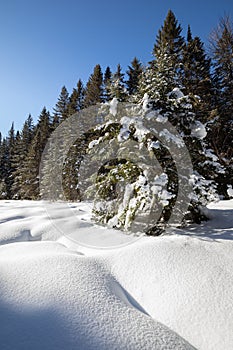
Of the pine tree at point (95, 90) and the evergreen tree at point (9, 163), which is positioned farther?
the evergreen tree at point (9, 163)

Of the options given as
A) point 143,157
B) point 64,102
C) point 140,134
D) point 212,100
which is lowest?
point 143,157

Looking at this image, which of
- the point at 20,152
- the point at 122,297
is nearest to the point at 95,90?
the point at 20,152

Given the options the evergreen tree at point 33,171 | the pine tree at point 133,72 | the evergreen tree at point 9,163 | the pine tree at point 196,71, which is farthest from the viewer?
the evergreen tree at point 9,163

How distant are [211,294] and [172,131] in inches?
124

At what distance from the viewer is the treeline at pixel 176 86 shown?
4.91 metres

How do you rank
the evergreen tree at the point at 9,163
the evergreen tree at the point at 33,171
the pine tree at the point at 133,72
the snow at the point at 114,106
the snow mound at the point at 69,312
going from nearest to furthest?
the snow mound at the point at 69,312 < the snow at the point at 114,106 < the pine tree at the point at 133,72 < the evergreen tree at the point at 33,171 < the evergreen tree at the point at 9,163

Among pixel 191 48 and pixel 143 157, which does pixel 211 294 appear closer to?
pixel 143 157

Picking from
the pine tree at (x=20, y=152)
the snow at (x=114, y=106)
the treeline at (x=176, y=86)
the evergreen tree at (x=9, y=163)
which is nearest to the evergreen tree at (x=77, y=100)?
the treeline at (x=176, y=86)

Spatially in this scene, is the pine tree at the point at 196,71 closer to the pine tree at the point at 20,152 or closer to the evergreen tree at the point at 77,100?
the evergreen tree at the point at 77,100

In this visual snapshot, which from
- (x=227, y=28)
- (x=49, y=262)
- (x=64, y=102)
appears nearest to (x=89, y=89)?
(x=64, y=102)

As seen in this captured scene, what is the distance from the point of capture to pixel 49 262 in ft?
7.64

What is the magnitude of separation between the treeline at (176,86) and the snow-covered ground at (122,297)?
2.66 m

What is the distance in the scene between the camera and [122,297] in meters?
1.97

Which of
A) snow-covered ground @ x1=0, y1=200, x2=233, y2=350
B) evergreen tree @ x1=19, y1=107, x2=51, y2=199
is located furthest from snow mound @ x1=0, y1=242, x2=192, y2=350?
evergreen tree @ x1=19, y1=107, x2=51, y2=199
